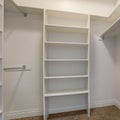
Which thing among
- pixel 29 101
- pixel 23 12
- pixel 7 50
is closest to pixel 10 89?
pixel 29 101

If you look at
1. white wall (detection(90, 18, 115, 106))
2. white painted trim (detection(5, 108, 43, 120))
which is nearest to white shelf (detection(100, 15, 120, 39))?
white wall (detection(90, 18, 115, 106))

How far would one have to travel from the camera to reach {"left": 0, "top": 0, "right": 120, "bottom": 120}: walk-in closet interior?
6.44 ft

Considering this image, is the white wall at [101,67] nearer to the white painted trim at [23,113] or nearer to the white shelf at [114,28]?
the white shelf at [114,28]

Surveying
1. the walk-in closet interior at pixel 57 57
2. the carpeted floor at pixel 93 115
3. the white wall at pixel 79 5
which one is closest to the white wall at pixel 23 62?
the walk-in closet interior at pixel 57 57

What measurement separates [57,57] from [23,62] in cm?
70

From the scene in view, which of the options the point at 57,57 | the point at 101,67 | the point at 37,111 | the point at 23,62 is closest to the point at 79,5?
the point at 57,57

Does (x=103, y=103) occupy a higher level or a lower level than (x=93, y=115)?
higher

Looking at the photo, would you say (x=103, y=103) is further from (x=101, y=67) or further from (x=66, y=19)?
(x=66, y=19)

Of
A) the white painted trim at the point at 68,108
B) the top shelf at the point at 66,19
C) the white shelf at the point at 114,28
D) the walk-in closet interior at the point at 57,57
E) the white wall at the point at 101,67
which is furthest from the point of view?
the white wall at the point at 101,67

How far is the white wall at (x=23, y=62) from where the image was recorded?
198cm

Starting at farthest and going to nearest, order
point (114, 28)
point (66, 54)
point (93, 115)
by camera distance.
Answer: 1. point (66, 54)
2. point (93, 115)
3. point (114, 28)

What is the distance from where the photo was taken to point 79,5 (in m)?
2.30

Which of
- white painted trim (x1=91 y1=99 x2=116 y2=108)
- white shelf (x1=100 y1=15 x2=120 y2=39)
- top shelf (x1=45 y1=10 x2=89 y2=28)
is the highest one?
top shelf (x1=45 y1=10 x2=89 y2=28)

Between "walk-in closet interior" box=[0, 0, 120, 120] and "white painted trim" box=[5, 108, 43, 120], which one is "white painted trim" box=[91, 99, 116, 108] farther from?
"white painted trim" box=[5, 108, 43, 120]
